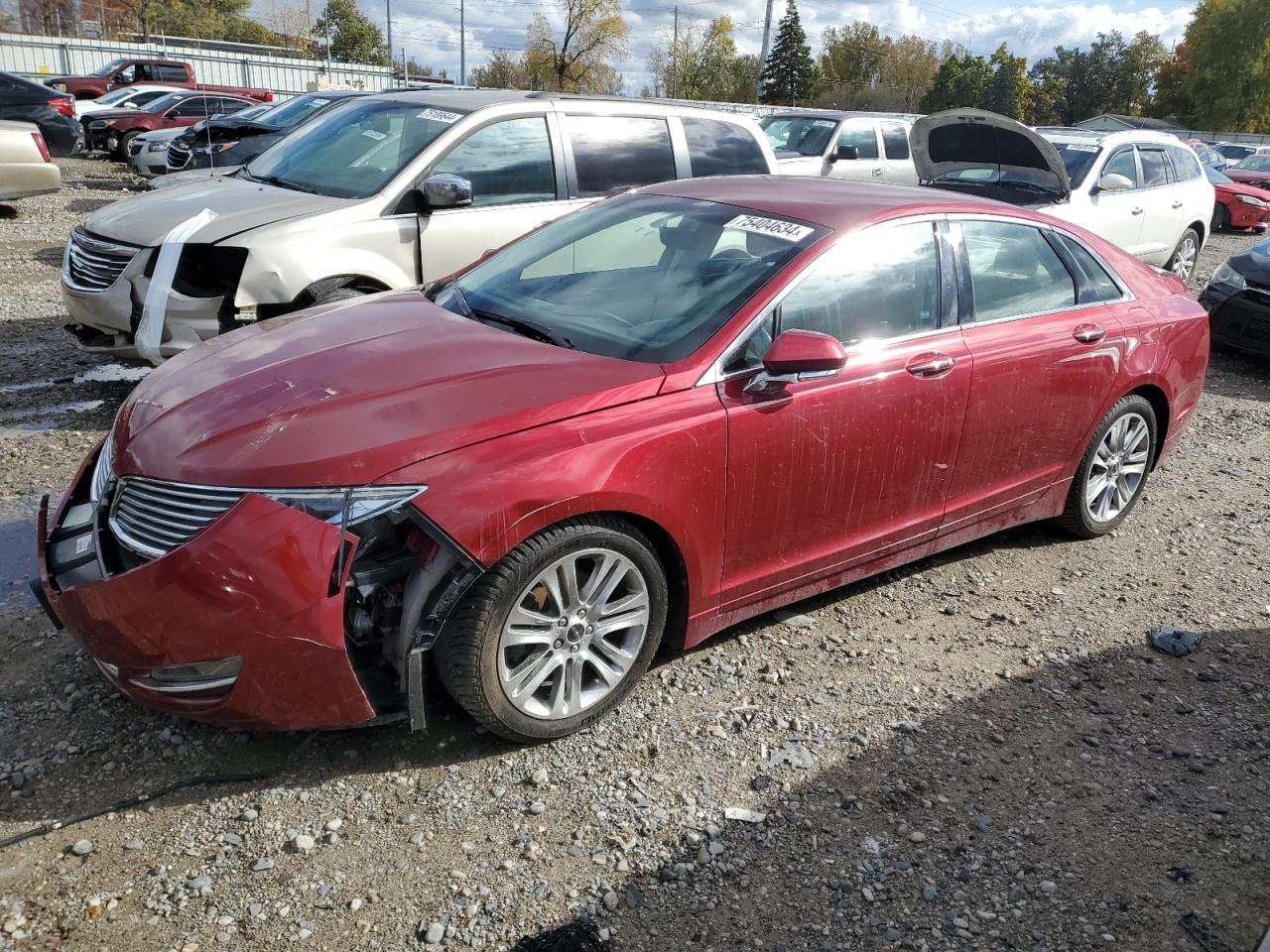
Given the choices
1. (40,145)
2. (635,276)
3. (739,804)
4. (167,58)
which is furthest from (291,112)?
(167,58)

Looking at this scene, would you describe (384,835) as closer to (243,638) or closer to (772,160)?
(243,638)

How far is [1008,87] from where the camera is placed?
66750 mm

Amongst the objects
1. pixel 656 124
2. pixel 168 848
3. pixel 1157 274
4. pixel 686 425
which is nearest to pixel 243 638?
pixel 168 848

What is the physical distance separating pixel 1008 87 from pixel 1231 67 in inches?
536

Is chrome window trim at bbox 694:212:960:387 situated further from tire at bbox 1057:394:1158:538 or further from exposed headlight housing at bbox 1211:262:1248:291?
exposed headlight housing at bbox 1211:262:1248:291

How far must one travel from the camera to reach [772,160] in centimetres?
746

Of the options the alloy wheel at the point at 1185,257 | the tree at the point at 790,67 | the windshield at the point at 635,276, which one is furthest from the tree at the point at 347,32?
the windshield at the point at 635,276

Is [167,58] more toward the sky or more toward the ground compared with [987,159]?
more toward the sky

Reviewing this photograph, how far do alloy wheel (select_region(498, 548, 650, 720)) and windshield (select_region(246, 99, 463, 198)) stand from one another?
375 cm

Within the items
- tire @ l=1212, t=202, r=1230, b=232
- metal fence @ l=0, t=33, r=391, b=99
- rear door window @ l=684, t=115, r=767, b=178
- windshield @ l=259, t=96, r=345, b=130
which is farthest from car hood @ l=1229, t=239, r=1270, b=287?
metal fence @ l=0, t=33, r=391, b=99

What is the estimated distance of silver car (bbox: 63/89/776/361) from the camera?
5516 mm

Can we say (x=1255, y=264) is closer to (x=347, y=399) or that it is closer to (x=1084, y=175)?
(x=1084, y=175)

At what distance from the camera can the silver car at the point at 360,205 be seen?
552 cm

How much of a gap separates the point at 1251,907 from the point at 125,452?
3489mm
